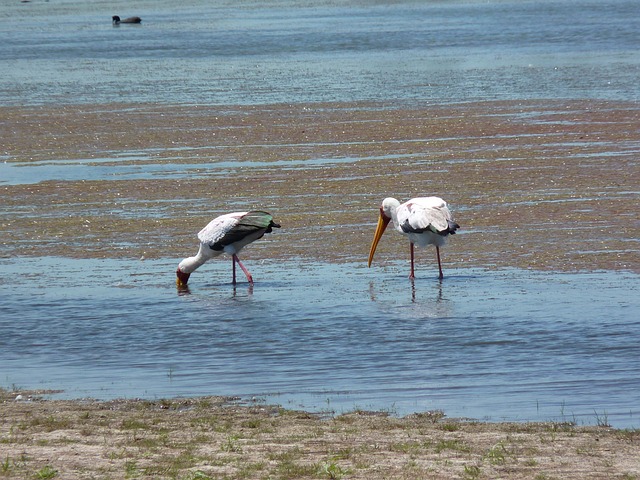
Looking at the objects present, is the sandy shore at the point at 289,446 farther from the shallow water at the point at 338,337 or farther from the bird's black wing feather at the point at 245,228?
the bird's black wing feather at the point at 245,228

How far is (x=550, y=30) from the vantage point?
54.1 metres

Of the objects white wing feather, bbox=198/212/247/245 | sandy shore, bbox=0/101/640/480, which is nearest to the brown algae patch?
sandy shore, bbox=0/101/640/480

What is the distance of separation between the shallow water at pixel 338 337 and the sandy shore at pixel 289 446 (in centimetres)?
66

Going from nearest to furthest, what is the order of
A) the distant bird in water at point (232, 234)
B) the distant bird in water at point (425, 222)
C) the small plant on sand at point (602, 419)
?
the small plant on sand at point (602, 419) → the distant bird in water at point (425, 222) → the distant bird in water at point (232, 234)

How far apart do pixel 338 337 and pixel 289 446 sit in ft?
12.8

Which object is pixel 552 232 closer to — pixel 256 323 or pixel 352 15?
pixel 256 323

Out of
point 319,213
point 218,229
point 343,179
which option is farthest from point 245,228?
point 343,179

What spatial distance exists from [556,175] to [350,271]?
5876 millimetres

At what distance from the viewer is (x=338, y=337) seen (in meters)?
11.1

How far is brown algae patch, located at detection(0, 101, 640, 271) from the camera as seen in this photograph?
→ 1495 cm

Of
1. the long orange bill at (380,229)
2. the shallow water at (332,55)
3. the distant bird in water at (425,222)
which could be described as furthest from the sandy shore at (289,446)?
the shallow water at (332,55)

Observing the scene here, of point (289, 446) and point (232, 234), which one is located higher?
point (232, 234)

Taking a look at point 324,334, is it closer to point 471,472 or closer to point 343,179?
point 471,472

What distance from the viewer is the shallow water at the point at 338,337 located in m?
9.12
